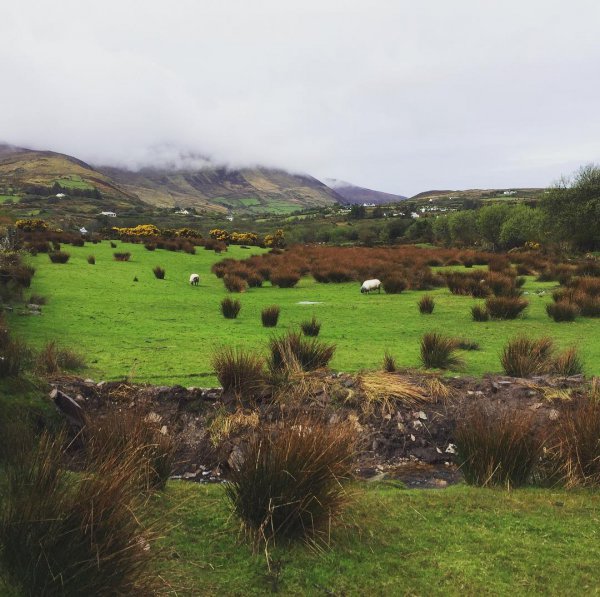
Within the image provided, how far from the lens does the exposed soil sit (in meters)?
5.64

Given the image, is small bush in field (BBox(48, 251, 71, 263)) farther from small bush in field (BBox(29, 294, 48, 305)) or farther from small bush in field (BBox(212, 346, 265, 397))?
small bush in field (BBox(212, 346, 265, 397))

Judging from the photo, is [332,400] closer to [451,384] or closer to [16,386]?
[451,384]

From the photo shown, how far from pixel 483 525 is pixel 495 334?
874 cm

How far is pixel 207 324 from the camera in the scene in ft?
42.3

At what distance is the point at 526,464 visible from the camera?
4445 millimetres

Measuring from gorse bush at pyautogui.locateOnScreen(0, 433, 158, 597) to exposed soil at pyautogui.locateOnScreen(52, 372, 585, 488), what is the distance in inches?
109

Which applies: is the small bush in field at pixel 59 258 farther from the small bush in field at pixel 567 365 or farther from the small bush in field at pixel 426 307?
the small bush in field at pixel 567 365

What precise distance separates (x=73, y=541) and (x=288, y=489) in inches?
52.4

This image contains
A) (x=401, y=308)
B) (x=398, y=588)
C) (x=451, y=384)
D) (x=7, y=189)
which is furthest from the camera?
(x=7, y=189)

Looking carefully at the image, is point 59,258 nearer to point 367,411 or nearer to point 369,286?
point 369,286

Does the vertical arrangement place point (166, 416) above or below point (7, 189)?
below

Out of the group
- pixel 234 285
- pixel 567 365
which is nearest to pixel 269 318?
pixel 567 365

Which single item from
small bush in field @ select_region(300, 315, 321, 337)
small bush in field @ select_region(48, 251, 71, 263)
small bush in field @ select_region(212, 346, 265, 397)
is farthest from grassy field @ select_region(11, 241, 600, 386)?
small bush in field @ select_region(48, 251, 71, 263)

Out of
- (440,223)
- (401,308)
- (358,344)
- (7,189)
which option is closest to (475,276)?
(401,308)
